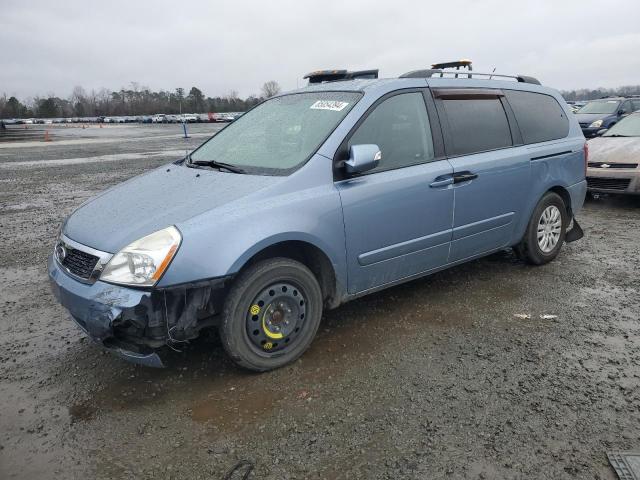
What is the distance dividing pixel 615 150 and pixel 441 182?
229 inches

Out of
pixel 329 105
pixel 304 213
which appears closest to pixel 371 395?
pixel 304 213

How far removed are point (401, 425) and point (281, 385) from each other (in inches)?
31.1

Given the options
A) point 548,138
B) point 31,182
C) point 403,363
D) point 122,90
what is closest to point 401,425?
point 403,363

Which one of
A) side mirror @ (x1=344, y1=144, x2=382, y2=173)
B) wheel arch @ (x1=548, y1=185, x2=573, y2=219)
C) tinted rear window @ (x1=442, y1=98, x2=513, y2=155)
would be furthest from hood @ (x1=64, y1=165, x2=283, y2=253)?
wheel arch @ (x1=548, y1=185, x2=573, y2=219)

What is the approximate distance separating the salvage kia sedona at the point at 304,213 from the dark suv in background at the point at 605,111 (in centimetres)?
1140

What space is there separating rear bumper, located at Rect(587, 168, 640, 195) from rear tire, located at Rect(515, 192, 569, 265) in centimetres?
328

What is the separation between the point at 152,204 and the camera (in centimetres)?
318

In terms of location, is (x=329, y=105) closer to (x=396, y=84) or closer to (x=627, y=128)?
(x=396, y=84)

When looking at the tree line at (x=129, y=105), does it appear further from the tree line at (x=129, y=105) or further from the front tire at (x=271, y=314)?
the front tire at (x=271, y=314)

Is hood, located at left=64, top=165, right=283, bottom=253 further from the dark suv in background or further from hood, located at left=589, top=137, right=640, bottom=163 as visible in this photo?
the dark suv in background

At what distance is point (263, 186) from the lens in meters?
3.13

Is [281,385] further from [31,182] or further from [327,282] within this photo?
[31,182]

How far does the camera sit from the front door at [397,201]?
3.43 meters

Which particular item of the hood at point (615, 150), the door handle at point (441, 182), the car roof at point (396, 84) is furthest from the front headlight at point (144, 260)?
the hood at point (615, 150)
